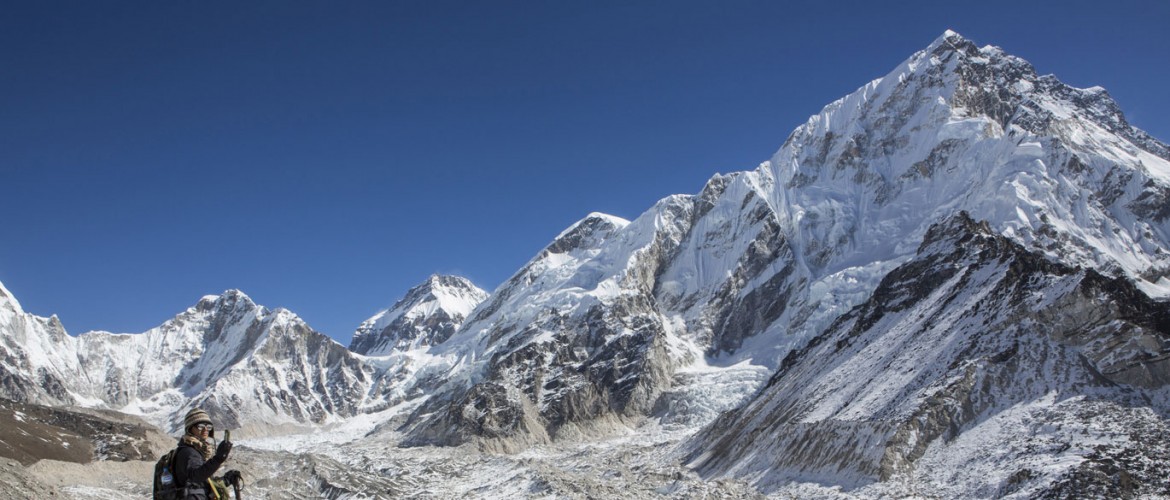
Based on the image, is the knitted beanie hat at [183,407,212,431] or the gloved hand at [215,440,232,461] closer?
the gloved hand at [215,440,232,461]

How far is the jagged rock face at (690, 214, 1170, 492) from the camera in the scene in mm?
85938

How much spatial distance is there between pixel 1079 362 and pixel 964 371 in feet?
35.3

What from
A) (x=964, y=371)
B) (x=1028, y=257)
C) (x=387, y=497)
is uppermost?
(x=1028, y=257)

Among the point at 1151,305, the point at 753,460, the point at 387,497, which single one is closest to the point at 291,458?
the point at 387,497

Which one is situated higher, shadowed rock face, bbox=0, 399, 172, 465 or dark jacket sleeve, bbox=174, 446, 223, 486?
shadowed rock face, bbox=0, 399, 172, 465

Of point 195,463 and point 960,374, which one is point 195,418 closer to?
point 195,463

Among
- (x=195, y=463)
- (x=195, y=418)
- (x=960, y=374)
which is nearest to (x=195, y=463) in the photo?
(x=195, y=463)

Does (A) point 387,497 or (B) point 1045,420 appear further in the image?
(A) point 387,497

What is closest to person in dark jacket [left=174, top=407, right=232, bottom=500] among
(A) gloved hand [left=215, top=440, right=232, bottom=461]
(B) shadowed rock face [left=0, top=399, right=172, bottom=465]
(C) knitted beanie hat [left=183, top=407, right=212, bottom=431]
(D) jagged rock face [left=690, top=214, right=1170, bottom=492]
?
(C) knitted beanie hat [left=183, top=407, right=212, bottom=431]

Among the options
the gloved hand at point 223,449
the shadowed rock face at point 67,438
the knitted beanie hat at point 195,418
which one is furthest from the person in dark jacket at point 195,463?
the shadowed rock face at point 67,438

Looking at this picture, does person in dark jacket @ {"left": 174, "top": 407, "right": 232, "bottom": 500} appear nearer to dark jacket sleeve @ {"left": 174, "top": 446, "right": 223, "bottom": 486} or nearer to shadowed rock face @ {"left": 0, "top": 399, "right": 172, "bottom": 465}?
dark jacket sleeve @ {"left": 174, "top": 446, "right": 223, "bottom": 486}

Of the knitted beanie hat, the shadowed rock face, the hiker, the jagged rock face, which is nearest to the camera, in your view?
the hiker

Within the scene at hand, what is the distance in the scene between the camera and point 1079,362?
8800 centimetres

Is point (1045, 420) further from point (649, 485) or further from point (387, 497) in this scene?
point (387, 497)
